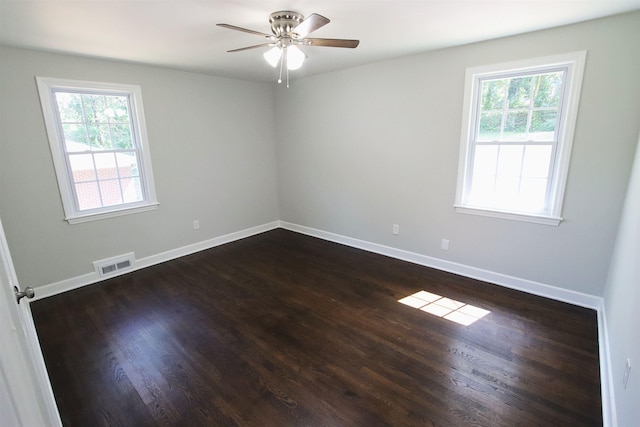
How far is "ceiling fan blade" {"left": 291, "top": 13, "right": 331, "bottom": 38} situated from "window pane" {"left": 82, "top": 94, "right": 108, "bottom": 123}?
8.55ft

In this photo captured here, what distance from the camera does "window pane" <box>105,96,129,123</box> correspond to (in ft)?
11.4

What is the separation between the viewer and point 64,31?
241cm

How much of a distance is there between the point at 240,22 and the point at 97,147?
2.30m

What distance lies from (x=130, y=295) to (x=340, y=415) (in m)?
2.57

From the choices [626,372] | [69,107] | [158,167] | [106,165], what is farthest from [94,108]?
[626,372]

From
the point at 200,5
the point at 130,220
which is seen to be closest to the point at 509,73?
the point at 200,5

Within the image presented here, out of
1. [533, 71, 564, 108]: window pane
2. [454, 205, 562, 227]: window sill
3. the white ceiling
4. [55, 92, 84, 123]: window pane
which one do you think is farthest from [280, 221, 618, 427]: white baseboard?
[55, 92, 84, 123]: window pane

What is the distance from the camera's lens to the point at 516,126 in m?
2.96

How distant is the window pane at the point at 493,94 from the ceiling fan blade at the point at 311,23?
2.03 metres

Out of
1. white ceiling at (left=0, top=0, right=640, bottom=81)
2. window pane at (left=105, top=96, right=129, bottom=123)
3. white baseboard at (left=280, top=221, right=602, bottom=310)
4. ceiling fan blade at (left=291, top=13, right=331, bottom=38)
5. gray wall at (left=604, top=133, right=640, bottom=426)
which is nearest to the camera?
gray wall at (left=604, top=133, right=640, bottom=426)

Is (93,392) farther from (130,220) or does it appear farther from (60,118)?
(60,118)

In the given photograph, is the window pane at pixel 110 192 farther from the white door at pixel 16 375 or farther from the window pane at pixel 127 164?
the white door at pixel 16 375

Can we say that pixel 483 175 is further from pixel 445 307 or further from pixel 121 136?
pixel 121 136

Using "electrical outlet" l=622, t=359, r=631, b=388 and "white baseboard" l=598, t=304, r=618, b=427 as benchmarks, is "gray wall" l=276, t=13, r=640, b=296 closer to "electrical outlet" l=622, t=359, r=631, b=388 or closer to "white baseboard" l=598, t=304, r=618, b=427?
"white baseboard" l=598, t=304, r=618, b=427
